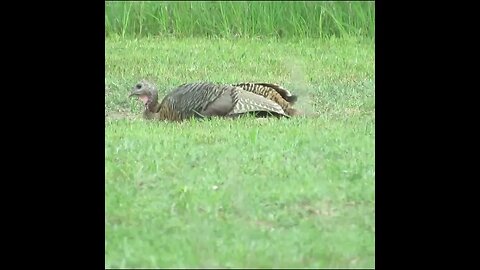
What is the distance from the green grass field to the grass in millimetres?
2802

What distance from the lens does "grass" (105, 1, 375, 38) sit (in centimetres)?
1468

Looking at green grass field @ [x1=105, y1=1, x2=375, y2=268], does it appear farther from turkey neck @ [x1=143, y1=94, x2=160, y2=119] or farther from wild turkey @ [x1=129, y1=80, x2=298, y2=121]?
wild turkey @ [x1=129, y1=80, x2=298, y2=121]

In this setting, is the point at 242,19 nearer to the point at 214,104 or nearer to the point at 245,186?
the point at 214,104

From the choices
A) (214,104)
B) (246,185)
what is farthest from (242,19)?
(246,185)

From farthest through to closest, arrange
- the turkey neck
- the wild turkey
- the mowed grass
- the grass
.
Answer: the grass
the turkey neck
the wild turkey
the mowed grass

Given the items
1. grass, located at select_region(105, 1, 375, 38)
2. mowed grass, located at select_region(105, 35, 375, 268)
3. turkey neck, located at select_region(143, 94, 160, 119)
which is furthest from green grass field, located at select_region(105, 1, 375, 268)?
grass, located at select_region(105, 1, 375, 38)

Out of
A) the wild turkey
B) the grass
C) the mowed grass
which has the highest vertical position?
the grass

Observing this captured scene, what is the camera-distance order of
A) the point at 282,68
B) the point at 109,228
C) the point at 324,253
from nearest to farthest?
the point at 324,253 → the point at 109,228 → the point at 282,68

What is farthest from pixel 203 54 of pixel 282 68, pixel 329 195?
pixel 329 195

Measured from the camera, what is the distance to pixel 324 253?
20.7 ft

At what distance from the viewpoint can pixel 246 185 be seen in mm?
7480

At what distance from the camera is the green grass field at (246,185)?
20.8ft
